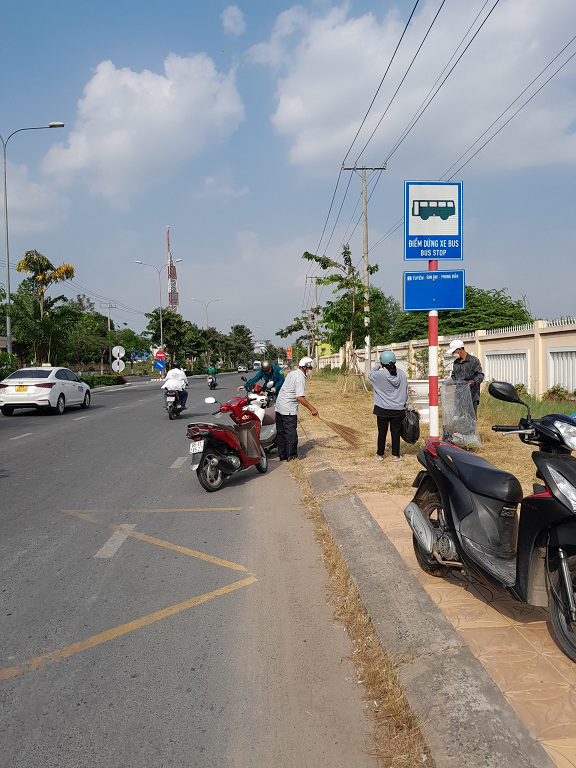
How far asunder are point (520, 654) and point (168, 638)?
205 centimetres

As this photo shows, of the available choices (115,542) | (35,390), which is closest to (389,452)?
(115,542)

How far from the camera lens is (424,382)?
13320 mm

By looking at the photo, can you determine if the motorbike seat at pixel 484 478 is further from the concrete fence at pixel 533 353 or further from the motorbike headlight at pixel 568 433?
the concrete fence at pixel 533 353

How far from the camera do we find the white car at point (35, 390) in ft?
60.5

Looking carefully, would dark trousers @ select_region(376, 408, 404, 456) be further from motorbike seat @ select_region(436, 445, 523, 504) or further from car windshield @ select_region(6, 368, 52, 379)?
car windshield @ select_region(6, 368, 52, 379)

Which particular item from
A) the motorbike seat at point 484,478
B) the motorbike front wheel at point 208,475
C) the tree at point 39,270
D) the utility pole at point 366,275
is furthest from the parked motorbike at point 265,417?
the tree at point 39,270

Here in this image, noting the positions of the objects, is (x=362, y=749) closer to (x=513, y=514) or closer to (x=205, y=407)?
(x=513, y=514)

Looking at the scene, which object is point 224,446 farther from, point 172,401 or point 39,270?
point 39,270

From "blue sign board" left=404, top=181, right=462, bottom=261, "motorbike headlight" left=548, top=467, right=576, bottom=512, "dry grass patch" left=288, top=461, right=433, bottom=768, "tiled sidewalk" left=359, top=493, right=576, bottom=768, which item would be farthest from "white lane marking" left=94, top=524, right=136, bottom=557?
"blue sign board" left=404, top=181, right=462, bottom=261

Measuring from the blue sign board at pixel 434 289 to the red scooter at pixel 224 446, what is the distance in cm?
285

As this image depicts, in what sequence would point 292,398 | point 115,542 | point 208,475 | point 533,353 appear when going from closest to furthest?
point 115,542 → point 208,475 → point 292,398 → point 533,353

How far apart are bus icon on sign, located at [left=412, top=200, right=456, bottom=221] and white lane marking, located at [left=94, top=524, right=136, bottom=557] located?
18.0ft

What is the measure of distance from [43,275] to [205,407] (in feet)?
69.8

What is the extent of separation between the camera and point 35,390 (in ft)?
60.7
